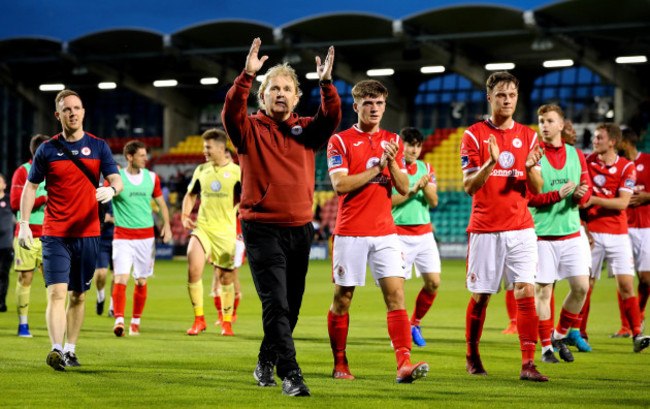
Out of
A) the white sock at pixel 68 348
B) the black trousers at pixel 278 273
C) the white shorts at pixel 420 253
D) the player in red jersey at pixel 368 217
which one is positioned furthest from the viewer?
the white shorts at pixel 420 253

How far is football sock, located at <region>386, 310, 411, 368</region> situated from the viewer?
6625mm

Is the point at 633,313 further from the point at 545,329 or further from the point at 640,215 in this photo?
the point at 545,329

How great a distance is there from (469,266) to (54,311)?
3.46 metres

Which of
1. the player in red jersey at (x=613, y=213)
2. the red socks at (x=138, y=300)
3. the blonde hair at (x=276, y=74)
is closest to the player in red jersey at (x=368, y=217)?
the blonde hair at (x=276, y=74)

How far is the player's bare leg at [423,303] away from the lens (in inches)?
376

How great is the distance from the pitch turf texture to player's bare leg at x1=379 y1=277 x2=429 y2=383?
0.40ft

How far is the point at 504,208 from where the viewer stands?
710 cm

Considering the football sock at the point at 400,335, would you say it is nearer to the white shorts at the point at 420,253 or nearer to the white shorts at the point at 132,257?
the white shorts at the point at 420,253

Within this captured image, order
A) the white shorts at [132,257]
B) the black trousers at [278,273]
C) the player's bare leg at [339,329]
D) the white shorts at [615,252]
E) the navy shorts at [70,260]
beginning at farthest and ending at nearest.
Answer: the white shorts at [132,257]
the white shorts at [615,252]
the navy shorts at [70,260]
the player's bare leg at [339,329]
the black trousers at [278,273]

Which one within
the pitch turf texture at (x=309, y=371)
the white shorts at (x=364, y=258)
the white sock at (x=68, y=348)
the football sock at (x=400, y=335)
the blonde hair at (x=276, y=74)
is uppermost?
the blonde hair at (x=276, y=74)

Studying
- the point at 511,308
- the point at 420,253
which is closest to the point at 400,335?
the point at 420,253

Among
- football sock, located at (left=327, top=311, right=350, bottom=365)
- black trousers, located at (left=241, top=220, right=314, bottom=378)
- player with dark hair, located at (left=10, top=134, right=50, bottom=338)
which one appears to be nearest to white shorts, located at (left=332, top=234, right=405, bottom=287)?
football sock, located at (left=327, top=311, right=350, bottom=365)

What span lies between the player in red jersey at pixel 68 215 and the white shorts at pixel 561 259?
381 centimetres

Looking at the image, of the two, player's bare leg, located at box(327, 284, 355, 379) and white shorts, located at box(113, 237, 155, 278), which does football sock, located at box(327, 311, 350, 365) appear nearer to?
player's bare leg, located at box(327, 284, 355, 379)
